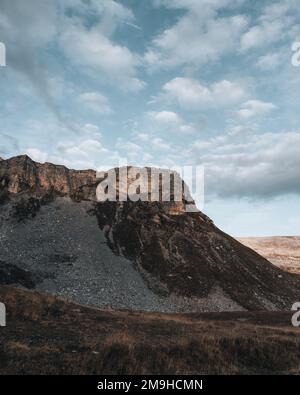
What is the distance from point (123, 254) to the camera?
2621 inches

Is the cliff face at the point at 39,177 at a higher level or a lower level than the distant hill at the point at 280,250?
higher

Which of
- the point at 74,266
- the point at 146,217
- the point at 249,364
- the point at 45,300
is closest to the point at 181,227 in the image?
the point at 146,217

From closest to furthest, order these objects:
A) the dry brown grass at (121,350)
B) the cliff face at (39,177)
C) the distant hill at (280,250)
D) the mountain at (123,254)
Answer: the dry brown grass at (121,350), the mountain at (123,254), the cliff face at (39,177), the distant hill at (280,250)

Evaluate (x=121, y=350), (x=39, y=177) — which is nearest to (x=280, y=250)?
(x=39, y=177)

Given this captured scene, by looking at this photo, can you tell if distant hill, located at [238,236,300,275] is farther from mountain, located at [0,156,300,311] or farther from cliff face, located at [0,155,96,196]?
cliff face, located at [0,155,96,196]

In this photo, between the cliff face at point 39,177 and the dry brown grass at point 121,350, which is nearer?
the dry brown grass at point 121,350

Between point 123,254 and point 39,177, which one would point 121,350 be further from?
point 39,177

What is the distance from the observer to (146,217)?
77812 millimetres

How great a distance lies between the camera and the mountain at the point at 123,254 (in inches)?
2183

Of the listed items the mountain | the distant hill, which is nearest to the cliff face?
the mountain

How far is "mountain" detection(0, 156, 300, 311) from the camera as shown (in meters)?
55.4

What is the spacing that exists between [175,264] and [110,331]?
43.8 m

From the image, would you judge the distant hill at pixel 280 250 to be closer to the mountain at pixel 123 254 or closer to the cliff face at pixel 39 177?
the mountain at pixel 123 254

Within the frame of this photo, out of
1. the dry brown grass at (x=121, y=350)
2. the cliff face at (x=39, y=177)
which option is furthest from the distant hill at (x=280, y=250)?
the dry brown grass at (x=121, y=350)
